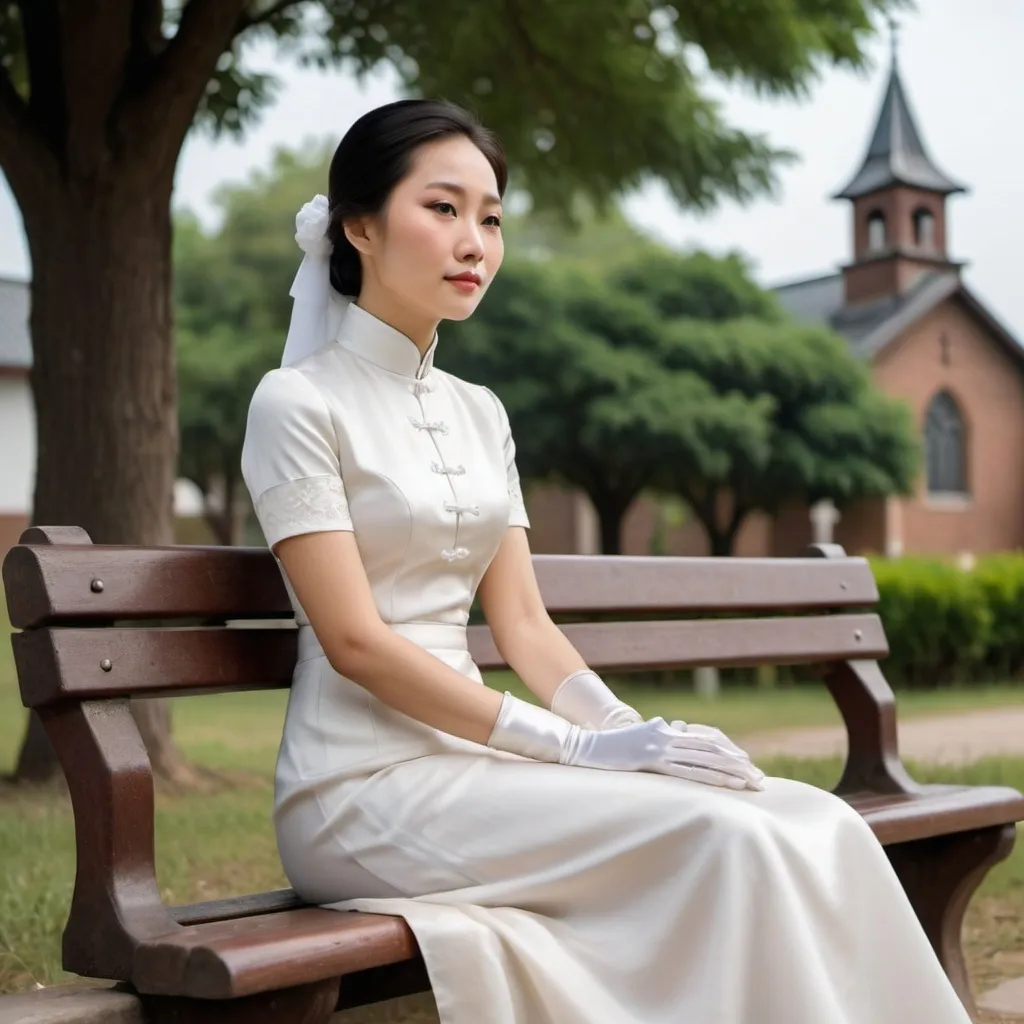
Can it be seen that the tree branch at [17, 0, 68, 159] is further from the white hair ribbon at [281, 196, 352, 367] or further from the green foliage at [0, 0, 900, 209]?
the white hair ribbon at [281, 196, 352, 367]

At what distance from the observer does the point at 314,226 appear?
109 inches

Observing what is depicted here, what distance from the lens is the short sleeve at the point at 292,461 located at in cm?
247

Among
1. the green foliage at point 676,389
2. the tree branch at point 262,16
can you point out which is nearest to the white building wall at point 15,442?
the green foliage at point 676,389

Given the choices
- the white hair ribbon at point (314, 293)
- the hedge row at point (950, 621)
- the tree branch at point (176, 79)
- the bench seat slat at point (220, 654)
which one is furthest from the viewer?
the hedge row at point (950, 621)

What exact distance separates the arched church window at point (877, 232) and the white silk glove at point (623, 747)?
112ft

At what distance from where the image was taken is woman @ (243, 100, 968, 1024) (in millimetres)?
2266

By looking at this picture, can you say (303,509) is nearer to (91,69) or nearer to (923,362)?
(91,69)

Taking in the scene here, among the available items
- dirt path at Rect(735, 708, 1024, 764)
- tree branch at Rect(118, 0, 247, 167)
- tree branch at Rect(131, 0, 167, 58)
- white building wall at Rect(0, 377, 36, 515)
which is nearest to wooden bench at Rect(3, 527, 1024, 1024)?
tree branch at Rect(118, 0, 247, 167)

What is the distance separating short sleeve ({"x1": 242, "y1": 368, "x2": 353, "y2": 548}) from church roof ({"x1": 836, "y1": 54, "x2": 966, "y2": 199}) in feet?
110

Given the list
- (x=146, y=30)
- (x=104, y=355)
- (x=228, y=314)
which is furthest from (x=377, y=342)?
(x=228, y=314)

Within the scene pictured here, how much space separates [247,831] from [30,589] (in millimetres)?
Result: 3368

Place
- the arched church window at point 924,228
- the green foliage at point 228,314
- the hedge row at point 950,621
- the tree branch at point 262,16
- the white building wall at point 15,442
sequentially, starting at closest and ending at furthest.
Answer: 1. the tree branch at point 262,16
2. the hedge row at point 950,621
3. the green foliage at point 228,314
4. the white building wall at point 15,442
5. the arched church window at point 924,228

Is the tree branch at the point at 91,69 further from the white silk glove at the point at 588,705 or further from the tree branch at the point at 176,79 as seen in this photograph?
the white silk glove at the point at 588,705

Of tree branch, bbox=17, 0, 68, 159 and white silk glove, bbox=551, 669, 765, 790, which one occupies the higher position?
tree branch, bbox=17, 0, 68, 159
